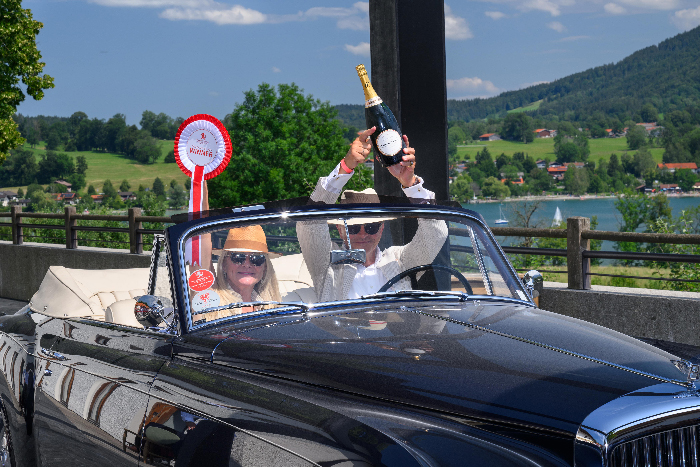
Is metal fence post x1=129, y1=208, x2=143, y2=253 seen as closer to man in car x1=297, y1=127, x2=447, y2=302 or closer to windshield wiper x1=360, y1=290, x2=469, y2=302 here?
man in car x1=297, y1=127, x2=447, y2=302

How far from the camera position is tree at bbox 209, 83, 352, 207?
193 feet

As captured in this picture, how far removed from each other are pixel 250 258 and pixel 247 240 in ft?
0.28

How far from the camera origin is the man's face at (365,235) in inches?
126

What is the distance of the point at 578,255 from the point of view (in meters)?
7.94

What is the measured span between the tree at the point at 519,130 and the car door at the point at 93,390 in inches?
3306

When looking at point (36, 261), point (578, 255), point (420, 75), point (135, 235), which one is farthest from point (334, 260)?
point (36, 261)

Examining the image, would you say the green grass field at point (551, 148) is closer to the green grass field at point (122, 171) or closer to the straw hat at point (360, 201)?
the green grass field at point (122, 171)

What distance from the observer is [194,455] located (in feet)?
7.26

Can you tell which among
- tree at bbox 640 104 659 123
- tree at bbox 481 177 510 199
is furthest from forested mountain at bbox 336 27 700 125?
tree at bbox 481 177 510 199

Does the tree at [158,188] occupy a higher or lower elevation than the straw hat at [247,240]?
higher

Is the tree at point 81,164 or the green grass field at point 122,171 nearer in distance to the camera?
the tree at point 81,164

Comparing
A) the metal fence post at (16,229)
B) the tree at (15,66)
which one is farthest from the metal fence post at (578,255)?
the tree at (15,66)

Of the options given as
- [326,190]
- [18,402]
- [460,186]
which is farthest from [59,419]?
[460,186]

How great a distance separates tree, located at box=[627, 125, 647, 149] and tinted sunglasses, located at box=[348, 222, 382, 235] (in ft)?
317
